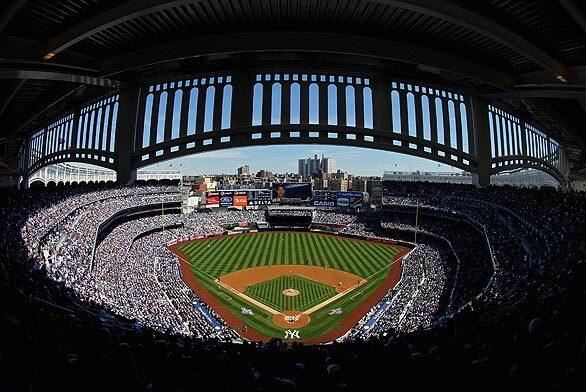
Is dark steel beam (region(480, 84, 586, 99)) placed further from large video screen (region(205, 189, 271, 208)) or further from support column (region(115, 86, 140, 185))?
large video screen (region(205, 189, 271, 208))

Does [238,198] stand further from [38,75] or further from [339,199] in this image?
[38,75]

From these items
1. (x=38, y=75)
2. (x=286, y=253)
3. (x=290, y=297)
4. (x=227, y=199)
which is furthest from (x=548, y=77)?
(x=227, y=199)

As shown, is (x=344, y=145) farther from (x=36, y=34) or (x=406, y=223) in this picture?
(x=36, y=34)

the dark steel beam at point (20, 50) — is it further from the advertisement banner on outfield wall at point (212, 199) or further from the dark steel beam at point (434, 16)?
the advertisement banner on outfield wall at point (212, 199)

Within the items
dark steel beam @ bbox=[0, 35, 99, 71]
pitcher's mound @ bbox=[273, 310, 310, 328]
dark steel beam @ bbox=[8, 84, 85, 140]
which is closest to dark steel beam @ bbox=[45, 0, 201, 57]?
dark steel beam @ bbox=[0, 35, 99, 71]

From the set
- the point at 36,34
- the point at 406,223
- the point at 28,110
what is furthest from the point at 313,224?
the point at 36,34

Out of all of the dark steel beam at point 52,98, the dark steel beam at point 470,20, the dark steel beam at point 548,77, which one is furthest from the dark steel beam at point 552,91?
the dark steel beam at point 52,98
